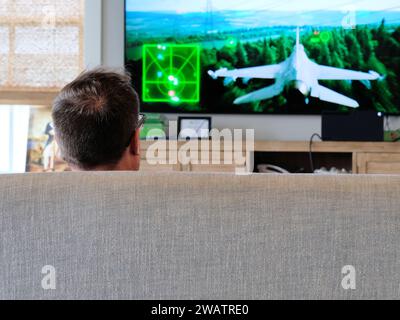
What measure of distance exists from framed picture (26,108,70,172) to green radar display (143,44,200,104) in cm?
78

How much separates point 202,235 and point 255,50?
3804mm

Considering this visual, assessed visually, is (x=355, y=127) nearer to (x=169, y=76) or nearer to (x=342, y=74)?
(x=342, y=74)

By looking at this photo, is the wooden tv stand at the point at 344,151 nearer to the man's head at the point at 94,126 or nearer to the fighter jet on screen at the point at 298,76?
the fighter jet on screen at the point at 298,76

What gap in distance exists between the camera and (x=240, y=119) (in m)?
4.45

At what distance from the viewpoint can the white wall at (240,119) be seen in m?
4.42

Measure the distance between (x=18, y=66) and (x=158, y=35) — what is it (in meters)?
1.05

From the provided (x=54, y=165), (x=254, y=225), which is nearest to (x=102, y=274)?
(x=254, y=225)

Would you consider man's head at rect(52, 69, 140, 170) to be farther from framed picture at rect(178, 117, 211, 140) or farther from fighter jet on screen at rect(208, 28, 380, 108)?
fighter jet on screen at rect(208, 28, 380, 108)

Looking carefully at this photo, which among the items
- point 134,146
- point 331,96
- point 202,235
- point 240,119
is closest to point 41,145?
point 240,119

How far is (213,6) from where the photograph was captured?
4387 mm
